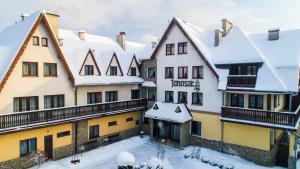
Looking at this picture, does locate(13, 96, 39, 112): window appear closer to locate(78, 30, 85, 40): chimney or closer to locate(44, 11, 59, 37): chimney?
locate(44, 11, 59, 37): chimney

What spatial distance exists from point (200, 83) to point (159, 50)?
774 centimetres

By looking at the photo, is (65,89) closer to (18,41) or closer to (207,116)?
(18,41)

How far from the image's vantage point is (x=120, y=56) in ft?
114

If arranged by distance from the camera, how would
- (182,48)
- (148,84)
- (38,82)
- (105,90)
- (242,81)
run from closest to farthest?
(38,82)
(242,81)
(182,48)
(105,90)
(148,84)

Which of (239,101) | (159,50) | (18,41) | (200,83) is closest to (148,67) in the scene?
(159,50)

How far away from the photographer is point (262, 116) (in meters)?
23.3

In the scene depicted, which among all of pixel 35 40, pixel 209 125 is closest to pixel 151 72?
pixel 209 125

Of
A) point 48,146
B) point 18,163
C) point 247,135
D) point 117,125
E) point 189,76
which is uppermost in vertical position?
point 189,76

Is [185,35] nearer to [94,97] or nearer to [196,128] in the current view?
[196,128]

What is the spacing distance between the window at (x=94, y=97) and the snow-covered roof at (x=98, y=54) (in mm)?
1850

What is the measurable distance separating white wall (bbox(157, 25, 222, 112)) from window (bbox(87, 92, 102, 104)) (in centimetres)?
835

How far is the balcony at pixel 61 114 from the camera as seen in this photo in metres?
20.5

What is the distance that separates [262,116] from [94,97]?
62.8ft

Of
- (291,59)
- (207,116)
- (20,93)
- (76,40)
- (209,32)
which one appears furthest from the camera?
(209,32)
